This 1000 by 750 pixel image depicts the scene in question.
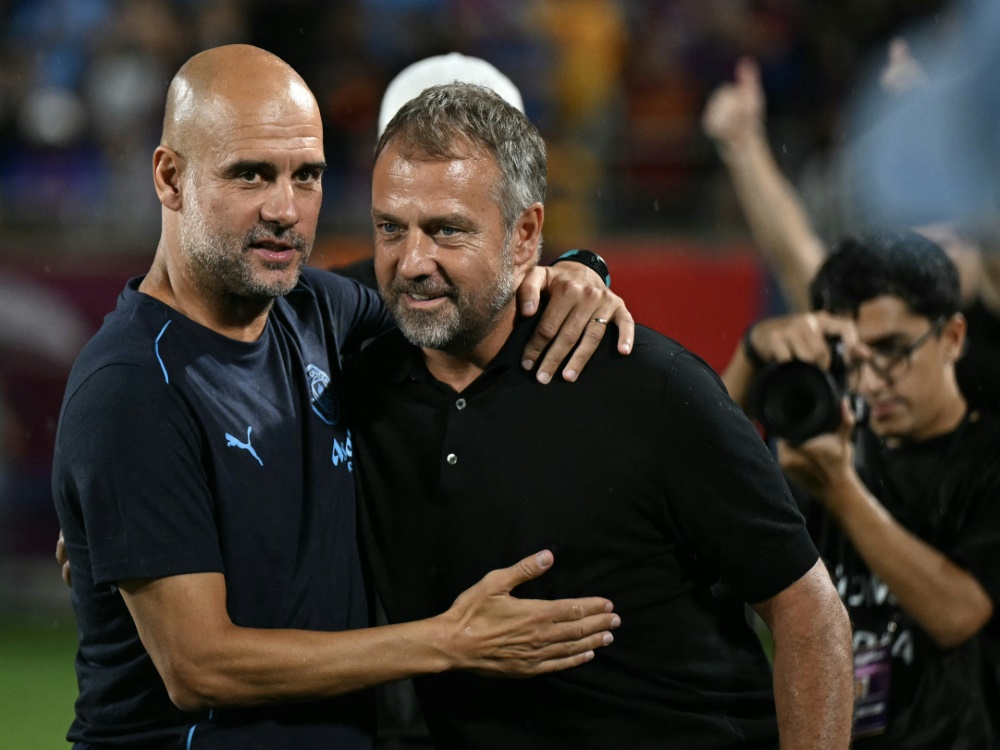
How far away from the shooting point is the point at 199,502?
2664 mm

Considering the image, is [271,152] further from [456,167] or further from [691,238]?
[691,238]

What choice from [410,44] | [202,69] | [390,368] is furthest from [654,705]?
[410,44]

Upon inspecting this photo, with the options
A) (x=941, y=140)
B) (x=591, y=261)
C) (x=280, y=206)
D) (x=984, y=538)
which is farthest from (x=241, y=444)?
(x=941, y=140)

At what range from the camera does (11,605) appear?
767 cm

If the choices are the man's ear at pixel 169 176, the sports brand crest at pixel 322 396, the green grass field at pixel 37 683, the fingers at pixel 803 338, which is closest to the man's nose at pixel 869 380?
the fingers at pixel 803 338

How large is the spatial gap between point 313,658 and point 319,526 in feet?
1.14

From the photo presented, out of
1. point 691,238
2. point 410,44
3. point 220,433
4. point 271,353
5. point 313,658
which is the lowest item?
point 313,658

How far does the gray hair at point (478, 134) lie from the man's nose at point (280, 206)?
0.22 m

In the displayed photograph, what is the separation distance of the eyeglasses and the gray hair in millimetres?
1147

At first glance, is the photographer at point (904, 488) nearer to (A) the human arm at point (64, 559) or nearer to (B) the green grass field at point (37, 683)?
(A) the human arm at point (64, 559)

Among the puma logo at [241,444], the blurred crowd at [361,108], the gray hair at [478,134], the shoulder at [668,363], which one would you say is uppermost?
the blurred crowd at [361,108]

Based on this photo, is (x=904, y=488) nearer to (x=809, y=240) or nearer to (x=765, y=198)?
(x=809, y=240)

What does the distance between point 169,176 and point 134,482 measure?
27.7 inches

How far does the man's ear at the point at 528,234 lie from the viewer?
2.98 meters
